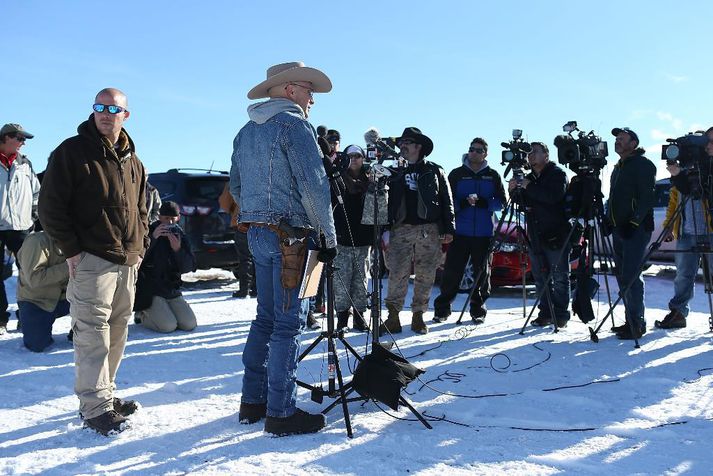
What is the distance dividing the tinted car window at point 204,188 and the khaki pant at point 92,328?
19.9 ft

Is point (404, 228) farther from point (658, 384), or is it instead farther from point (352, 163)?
point (658, 384)

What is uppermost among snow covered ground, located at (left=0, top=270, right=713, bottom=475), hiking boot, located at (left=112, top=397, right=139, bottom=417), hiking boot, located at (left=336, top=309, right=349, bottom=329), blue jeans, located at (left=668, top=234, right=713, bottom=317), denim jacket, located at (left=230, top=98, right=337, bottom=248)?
denim jacket, located at (left=230, top=98, right=337, bottom=248)

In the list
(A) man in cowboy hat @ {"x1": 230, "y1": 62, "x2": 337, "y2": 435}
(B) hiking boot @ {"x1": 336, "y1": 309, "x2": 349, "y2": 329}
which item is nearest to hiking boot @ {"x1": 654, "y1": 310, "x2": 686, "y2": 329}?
(B) hiking boot @ {"x1": 336, "y1": 309, "x2": 349, "y2": 329}

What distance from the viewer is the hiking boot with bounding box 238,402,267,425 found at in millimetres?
3568

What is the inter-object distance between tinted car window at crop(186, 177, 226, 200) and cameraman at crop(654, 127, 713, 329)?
20.6ft

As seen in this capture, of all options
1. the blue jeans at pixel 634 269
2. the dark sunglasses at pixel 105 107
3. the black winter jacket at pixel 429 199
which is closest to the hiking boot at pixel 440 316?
the black winter jacket at pixel 429 199

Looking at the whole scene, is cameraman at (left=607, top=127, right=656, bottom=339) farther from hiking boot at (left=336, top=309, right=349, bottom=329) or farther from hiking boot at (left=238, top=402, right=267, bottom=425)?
hiking boot at (left=238, top=402, right=267, bottom=425)

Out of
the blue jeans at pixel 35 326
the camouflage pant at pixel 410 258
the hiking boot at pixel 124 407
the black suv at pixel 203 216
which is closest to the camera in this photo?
the hiking boot at pixel 124 407

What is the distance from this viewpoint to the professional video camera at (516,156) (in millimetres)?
6328

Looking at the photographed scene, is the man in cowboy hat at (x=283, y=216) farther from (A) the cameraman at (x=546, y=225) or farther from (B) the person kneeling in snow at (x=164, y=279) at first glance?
(A) the cameraman at (x=546, y=225)

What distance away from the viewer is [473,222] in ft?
22.8

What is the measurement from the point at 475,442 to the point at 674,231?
4.60 metres

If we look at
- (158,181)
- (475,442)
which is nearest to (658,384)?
(475,442)

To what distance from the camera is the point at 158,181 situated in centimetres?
980
